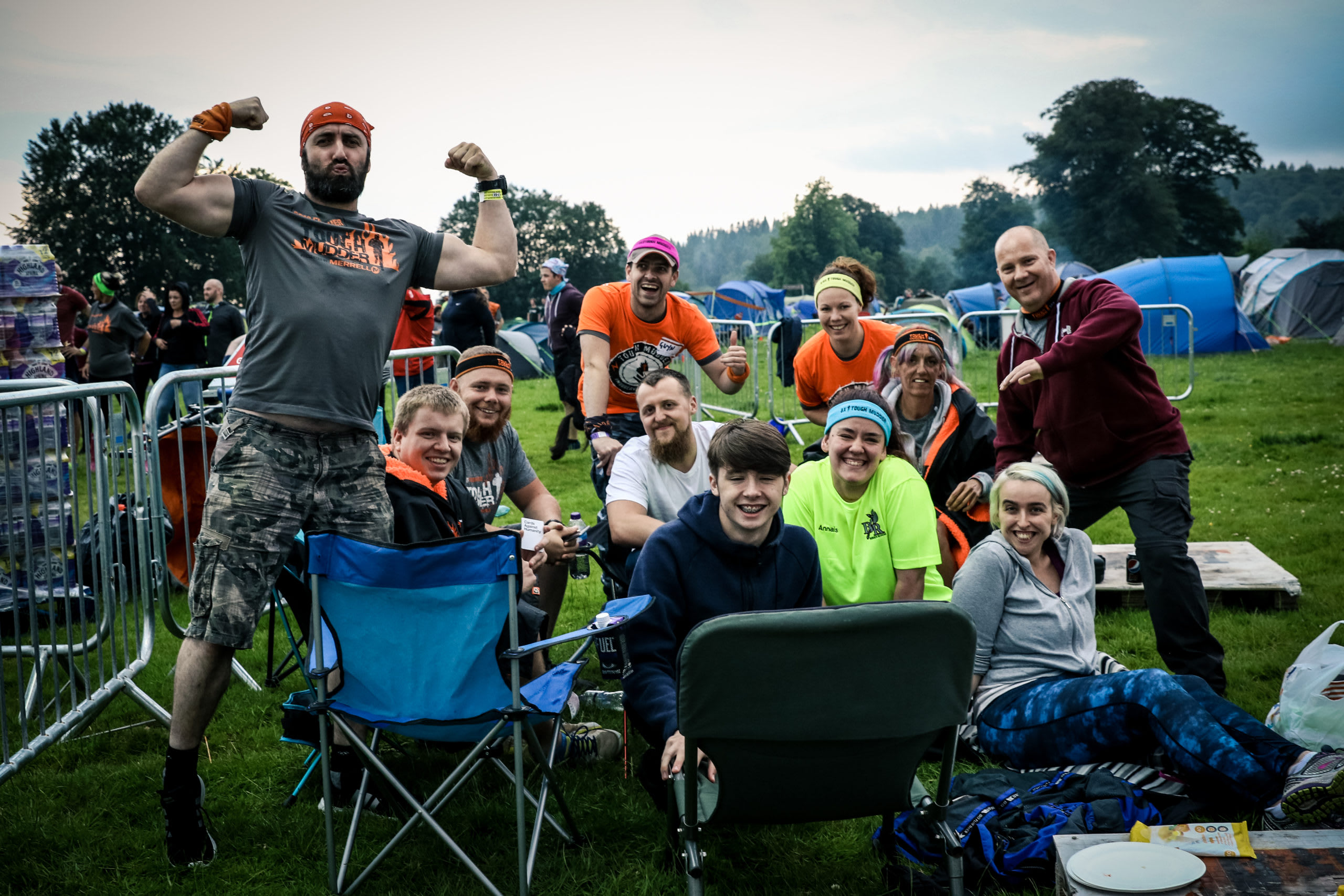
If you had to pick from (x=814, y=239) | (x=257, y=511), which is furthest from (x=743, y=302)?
(x=814, y=239)

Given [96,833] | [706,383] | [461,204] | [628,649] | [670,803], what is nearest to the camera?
[670,803]

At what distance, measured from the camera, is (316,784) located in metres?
3.35

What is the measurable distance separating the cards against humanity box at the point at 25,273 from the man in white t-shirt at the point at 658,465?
4.40 metres

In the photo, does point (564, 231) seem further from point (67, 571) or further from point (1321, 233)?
point (67, 571)

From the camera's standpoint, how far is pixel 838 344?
5.09m

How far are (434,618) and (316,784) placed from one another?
3.86ft

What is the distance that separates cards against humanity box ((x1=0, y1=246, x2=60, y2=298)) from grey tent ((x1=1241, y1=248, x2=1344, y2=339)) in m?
23.4

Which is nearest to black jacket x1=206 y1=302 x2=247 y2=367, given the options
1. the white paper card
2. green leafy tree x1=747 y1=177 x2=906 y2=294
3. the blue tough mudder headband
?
the white paper card

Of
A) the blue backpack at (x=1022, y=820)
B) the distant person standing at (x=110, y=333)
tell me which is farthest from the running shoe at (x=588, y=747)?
the distant person standing at (x=110, y=333)

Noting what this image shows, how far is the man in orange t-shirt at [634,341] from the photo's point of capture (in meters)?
4.68

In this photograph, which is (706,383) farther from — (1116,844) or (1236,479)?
(1116,844)

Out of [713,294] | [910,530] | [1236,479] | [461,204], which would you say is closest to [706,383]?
[1236,479]

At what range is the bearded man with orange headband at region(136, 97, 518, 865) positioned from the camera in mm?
2756

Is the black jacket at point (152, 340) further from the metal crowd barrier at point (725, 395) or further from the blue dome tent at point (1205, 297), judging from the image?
the blue dome tent at point (1205, 297)
